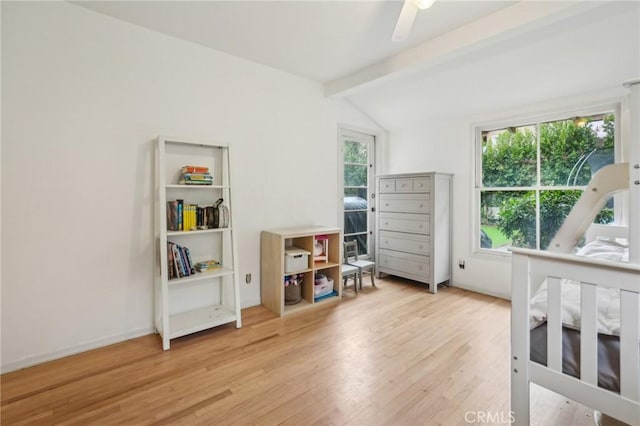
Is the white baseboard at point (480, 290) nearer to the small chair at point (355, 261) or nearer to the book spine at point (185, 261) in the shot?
the small chair at point (355, 261)

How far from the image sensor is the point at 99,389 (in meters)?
1.75

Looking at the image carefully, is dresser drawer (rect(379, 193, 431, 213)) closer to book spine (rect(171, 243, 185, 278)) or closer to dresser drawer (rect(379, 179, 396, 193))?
dresser drawer (rect(379, 179, 396, 193))

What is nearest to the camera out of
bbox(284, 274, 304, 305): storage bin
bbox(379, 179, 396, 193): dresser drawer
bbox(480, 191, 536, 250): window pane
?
bbox(284, 274, 304, 305): storage bin

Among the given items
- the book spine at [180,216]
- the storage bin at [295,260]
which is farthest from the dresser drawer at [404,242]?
the book spine at [180,216]

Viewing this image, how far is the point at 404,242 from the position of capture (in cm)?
370

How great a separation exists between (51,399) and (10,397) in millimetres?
236

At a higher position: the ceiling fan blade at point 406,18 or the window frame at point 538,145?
the ceiling fan blade at point 406,18

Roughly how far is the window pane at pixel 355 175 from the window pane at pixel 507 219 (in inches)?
58.7

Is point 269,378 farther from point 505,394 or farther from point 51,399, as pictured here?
point 505,394

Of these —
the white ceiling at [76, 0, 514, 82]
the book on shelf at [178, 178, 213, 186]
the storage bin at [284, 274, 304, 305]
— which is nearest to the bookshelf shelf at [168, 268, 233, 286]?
the storage bin at [284, 274, 304, 305]

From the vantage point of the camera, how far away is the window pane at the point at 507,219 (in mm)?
3188

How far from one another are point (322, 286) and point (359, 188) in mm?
1570

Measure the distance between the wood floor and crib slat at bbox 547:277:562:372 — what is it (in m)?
0.51

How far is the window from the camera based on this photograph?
277cm
